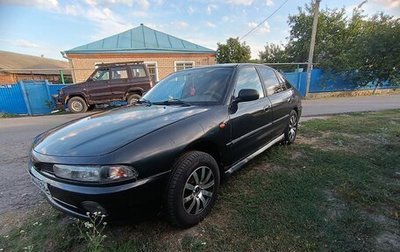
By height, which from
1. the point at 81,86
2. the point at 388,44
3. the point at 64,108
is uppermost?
the point at 388,44

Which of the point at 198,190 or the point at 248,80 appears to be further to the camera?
the point at 248,80

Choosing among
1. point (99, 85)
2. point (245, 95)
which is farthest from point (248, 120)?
point (99, 85)

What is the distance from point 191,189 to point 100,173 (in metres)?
0.87

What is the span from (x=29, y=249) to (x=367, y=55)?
16.9 metres

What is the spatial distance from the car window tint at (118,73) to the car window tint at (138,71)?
0.37 meters

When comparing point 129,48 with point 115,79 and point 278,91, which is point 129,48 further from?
point 278,91

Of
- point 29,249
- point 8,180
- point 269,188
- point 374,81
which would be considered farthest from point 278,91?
point 374,81

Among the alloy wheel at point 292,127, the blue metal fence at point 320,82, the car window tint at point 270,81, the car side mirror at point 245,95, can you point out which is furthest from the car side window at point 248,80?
the blue metal fence at point 320,82

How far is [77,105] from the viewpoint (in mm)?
11352

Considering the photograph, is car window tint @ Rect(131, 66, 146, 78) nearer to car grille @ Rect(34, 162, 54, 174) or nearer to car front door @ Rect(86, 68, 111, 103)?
car front door @ Rect(86, 68, 111, 103)

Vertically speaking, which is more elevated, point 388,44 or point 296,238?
point 388,44

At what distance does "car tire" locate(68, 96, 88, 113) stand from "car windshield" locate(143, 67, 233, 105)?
29.5 ft

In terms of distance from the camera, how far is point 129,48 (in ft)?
59.0

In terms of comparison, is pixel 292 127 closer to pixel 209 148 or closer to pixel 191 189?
pixel 209 148
